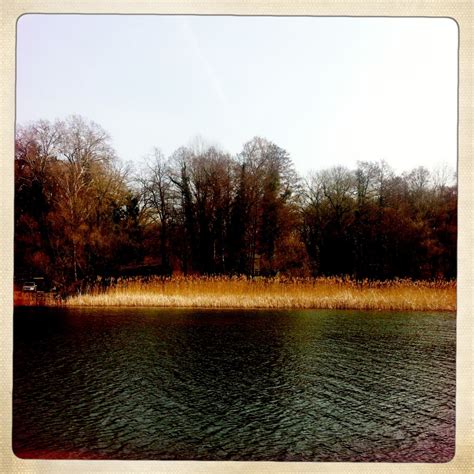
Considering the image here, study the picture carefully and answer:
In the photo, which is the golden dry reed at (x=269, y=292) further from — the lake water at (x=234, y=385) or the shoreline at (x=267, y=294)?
the lake water at (x=234, y=385)

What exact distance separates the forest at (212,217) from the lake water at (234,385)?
475 mm

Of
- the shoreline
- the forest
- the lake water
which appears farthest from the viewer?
the shoreline

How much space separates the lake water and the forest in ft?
1.56

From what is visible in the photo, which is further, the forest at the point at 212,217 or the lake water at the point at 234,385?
the forest at the point at 212,217

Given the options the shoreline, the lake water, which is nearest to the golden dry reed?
the shoreline

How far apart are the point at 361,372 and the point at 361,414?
0.58 metres

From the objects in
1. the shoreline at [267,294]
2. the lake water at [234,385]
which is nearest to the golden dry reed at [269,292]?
the shoreline at [267,294]

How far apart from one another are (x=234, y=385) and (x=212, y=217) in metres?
1.81

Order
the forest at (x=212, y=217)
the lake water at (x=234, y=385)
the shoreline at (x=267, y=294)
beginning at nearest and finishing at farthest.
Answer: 1. the lake water at (x=234, y=385)
2. the forest at (x=212, y=217)
3. the shoreline at (x=267, y=294)

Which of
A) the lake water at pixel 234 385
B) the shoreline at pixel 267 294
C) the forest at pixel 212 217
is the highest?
the forest at pixel 212 217

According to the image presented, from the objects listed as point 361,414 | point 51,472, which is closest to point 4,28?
point 51,472

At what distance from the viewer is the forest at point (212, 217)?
470 centimetres

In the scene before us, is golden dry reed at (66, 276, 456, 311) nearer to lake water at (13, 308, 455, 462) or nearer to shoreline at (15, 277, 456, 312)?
shoreline at (15, 277, 456, 312)

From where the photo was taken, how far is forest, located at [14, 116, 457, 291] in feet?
15.4
